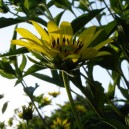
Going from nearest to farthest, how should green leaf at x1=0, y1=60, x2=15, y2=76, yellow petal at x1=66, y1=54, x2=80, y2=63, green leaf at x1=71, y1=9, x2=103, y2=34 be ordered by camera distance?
yellow petal at x1=66, y1=54, x2=80, y2=63 → green leaf at x1=71, y1=9, x2=103, y2=34 → green leaf at x1=0, y1=60, x2=15, y2=76

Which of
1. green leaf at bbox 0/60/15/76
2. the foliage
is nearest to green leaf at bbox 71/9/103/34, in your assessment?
the foliage

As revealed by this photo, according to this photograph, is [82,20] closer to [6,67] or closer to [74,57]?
[74,57]

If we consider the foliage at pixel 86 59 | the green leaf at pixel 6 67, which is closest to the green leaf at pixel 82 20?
the foliage at pixel 86 59

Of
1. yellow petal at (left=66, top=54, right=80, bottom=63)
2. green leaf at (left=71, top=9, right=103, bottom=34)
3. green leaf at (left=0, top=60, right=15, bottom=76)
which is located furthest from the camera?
green leaf at (left=0, top=60, right=15, bottom=76)

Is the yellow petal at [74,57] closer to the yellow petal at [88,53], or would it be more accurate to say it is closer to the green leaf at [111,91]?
the yellow petal at [88,53]

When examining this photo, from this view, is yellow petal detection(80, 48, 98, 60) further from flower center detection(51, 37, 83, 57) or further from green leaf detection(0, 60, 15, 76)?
green leaf detection(0, 60, 15, 76)

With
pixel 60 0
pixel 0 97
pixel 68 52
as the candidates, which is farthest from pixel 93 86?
pixel 0 97

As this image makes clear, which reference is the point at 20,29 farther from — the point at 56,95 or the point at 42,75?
the point at 56,95
